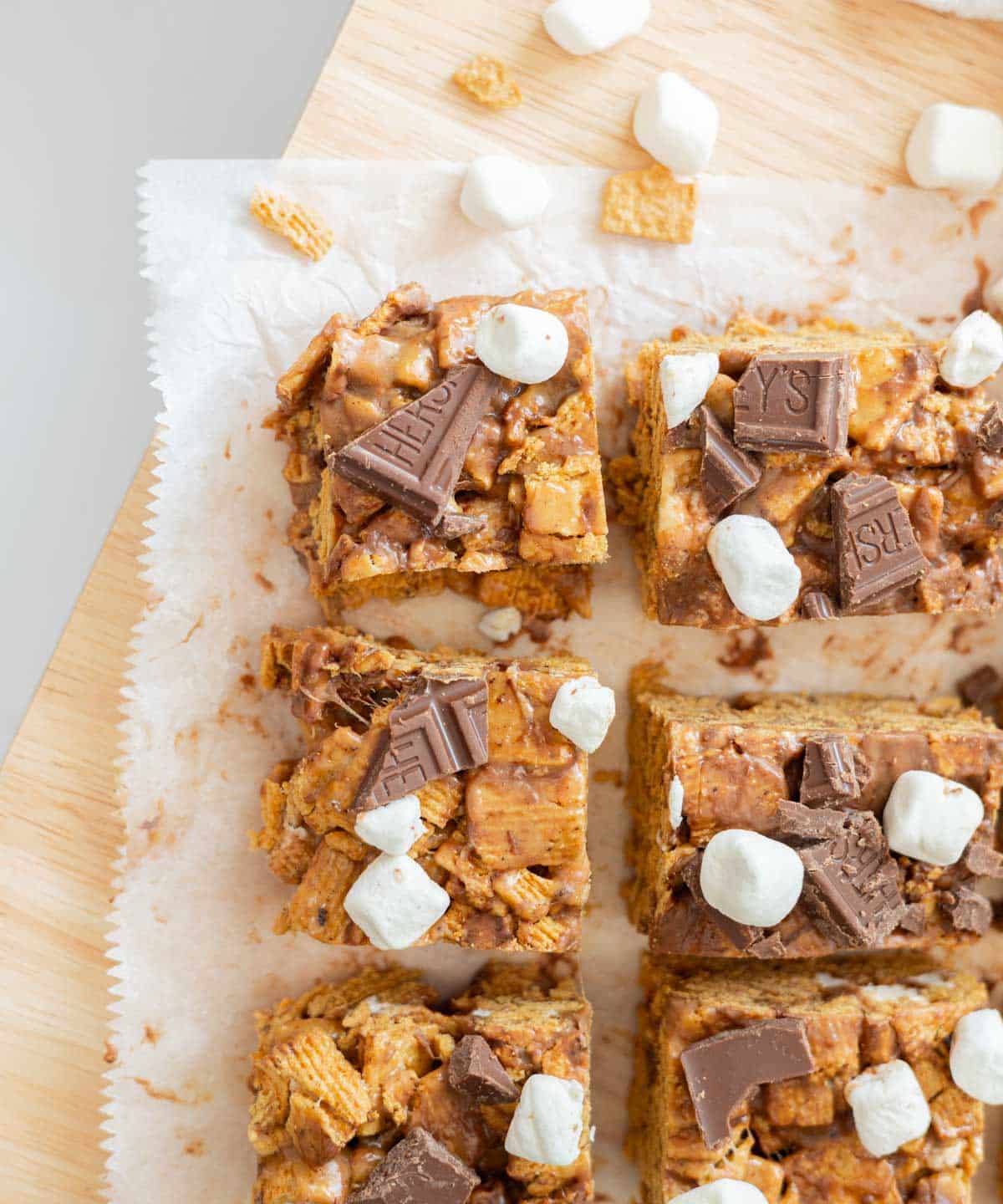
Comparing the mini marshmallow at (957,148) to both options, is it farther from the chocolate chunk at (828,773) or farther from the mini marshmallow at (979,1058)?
the mini marshmallow at (979,1058)

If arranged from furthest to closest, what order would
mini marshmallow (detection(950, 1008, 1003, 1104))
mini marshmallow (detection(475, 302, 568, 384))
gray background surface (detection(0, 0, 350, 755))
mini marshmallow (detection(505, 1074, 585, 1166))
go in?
gray background surface (detection(0, 0, 350, 755)) < mini marshmallow (detection(950, 1008, 1003, 1104)) < mini marshmallow (detection(505, 1074, 585, 1166)) < mini marshmallow (detection(475, 302, 568, 384))

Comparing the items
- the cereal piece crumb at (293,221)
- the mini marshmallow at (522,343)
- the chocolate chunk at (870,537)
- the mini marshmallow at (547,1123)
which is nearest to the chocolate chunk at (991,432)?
the chocolate chunk at (870,537)

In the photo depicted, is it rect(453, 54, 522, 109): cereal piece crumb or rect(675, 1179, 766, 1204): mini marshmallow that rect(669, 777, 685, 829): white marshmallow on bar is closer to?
rect(675, 1179, 766, 1204): mini marshmallow

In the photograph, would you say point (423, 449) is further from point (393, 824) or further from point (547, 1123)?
point (547, 1123)

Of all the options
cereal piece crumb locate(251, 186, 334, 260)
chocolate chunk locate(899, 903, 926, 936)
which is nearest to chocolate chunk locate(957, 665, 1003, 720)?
chocolate chunk locate(899, 903, 926, 936)

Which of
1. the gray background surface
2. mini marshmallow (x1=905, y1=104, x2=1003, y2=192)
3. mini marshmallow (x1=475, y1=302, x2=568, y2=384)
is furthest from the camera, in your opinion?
the gray background surface

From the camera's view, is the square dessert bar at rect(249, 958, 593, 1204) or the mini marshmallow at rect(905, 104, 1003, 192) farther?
the mini marshmallow at rect(905, 104, 1003, 192)

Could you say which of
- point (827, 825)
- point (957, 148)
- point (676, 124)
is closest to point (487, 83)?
point (676, 124)

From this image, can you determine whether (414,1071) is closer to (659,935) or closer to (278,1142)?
(278,1142)
